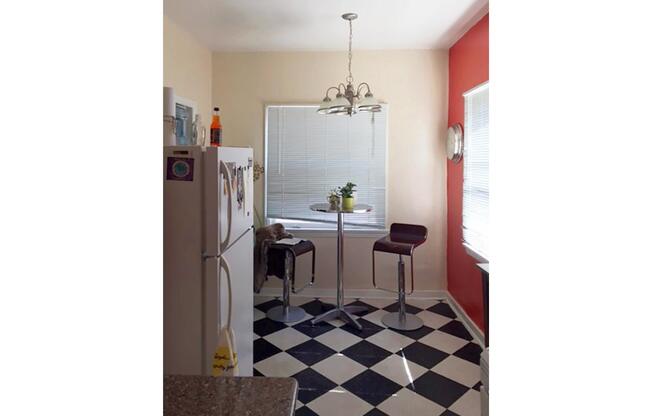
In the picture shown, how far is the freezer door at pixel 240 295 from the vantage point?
2.05m

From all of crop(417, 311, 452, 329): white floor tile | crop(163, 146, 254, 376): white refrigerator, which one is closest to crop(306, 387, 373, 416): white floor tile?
crop(163, 146, 254, 376): white refrigerator

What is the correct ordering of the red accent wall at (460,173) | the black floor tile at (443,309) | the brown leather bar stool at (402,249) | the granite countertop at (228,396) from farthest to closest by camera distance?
the black floor tile at (443,309) → the brown leather bar stool at (402,249) → the red accent wall at (460,173) → the granite countertop at (228,396)

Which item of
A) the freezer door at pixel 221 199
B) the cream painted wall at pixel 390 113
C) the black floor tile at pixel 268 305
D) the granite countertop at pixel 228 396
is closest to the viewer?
the granite countertop at pixel 228 396

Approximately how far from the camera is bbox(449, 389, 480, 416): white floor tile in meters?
2.25

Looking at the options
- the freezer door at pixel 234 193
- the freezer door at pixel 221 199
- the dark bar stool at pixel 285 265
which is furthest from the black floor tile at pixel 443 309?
the freezer door at pixel 221 199

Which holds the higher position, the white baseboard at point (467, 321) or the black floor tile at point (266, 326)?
the white baseboard at point (467, 321)

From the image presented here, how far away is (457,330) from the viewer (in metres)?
3.38

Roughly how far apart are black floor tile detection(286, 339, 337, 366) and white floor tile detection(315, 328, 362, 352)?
0.18 ft

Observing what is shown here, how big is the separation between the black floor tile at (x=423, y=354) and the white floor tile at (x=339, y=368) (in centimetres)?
39

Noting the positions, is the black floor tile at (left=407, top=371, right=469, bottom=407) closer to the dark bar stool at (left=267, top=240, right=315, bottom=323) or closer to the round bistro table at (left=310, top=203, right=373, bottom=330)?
the round bistro table at (left=310, top=203, right=373, bottom=330)

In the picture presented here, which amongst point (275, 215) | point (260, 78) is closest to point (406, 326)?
point (275, 215)

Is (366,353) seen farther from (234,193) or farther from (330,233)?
(234,193)

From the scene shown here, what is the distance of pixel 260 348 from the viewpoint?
10.00 feet

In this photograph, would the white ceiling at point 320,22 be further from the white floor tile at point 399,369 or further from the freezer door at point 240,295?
the white floor tile at point 399,369
